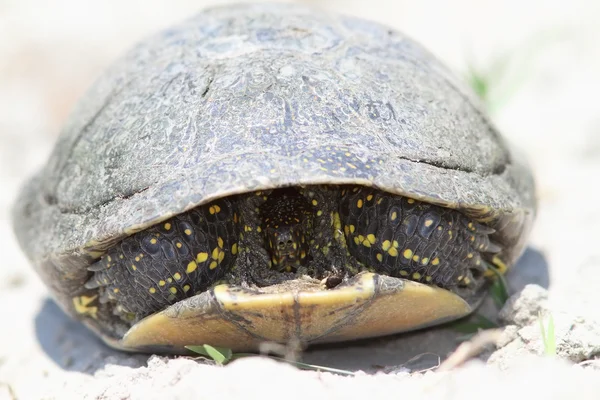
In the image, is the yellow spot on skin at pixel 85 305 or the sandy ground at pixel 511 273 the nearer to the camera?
the sandy ground at pixel 511 273

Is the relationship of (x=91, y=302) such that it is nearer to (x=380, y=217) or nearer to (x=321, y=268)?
(x=321, y=268)

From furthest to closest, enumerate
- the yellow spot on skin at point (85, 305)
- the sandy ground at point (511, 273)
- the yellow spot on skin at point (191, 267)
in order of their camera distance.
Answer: the yellow spot on skin at point (85, 305) → the yellow spot on skin at point (191, 267) → the sandy ground at point (511, 273)

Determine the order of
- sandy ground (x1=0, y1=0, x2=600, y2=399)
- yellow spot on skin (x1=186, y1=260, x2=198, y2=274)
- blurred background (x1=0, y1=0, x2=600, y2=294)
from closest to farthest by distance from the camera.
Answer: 1. sandy ground (x1=0, y1=0, x2=600, y2=399)
2. yellow spot on skin (x1=186, y1=260, x2=198, y2=274)
3. blurred background (x1=0, y1=0, x2=600, y2=294)

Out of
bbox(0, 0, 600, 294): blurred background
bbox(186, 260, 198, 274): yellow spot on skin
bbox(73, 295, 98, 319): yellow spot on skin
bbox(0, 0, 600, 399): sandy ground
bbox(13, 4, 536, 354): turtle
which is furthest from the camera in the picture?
bbox(0, 0, 600, 294): blurred background

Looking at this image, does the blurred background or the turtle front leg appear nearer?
the turtle front leg

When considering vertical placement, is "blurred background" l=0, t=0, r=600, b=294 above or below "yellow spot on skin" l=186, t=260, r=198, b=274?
above

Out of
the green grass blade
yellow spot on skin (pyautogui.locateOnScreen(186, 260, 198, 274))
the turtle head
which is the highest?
the turtle head

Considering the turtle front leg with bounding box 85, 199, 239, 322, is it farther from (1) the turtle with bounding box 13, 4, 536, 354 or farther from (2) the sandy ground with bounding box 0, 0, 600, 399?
(2) the sandy ground with bounding box 0, 0, 600, 399

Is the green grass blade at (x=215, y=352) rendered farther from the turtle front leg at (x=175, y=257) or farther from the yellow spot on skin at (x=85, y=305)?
the yellow spot on skin at (x=85, y=305)

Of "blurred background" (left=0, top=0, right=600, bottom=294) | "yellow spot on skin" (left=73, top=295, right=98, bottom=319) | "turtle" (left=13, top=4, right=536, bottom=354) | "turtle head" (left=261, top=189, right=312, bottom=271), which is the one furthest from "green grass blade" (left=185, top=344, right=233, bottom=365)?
"blurred background" (left=0, top=0, right=600, bottom=294)

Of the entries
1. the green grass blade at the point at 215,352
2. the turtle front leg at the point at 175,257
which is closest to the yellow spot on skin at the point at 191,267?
the turtle front leg at the point at 175,257
